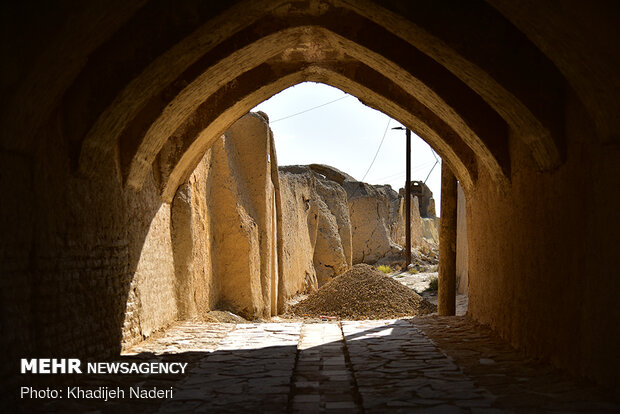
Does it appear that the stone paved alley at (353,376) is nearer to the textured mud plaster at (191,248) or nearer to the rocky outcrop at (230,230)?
the textured mud plaster at (191,248)

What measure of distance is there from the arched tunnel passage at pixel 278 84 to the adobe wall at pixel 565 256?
18 millimetres

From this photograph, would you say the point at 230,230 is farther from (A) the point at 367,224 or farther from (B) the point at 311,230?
(A) the point at 367,224

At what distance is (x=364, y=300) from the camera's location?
12.3 meters

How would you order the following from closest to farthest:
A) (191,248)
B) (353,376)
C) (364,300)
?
1. (353,376)
2. (191,248)
3. (364,300)

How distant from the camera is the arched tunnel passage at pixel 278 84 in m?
4.11

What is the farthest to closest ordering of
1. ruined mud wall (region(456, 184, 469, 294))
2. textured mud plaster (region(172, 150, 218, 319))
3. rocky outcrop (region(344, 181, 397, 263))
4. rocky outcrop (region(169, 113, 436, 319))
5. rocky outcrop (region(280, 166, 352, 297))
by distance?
rocky outcrop (region(344, 181, 397, 263))
rocky outcrop (region(280, 166, 352, 297))
ruined mud wall (region(456, 184, 469, 294))
rocky outcrop (region(169, 113, 436, 319))
textured mud plaster (region(172, 150, 218, 319))

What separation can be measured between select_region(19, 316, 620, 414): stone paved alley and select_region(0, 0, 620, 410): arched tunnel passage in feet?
1.23

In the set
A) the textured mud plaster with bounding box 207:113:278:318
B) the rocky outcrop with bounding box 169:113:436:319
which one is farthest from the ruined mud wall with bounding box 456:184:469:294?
the textured mud plaster with bounding box 207:113:278:318

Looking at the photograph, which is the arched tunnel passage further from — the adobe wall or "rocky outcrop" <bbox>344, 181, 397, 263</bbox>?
"rocky outcrop" <bbox>344, 181, 397, 263</bbox>

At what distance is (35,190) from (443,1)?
11.8 feet

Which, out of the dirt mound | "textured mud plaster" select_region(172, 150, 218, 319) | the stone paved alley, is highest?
"textured mud plaster" select_region(172, 150, 218, 319)

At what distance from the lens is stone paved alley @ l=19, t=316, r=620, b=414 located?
4.07 metres

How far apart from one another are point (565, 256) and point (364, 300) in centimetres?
767

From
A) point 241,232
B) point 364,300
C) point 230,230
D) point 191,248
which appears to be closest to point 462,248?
point 364,300
